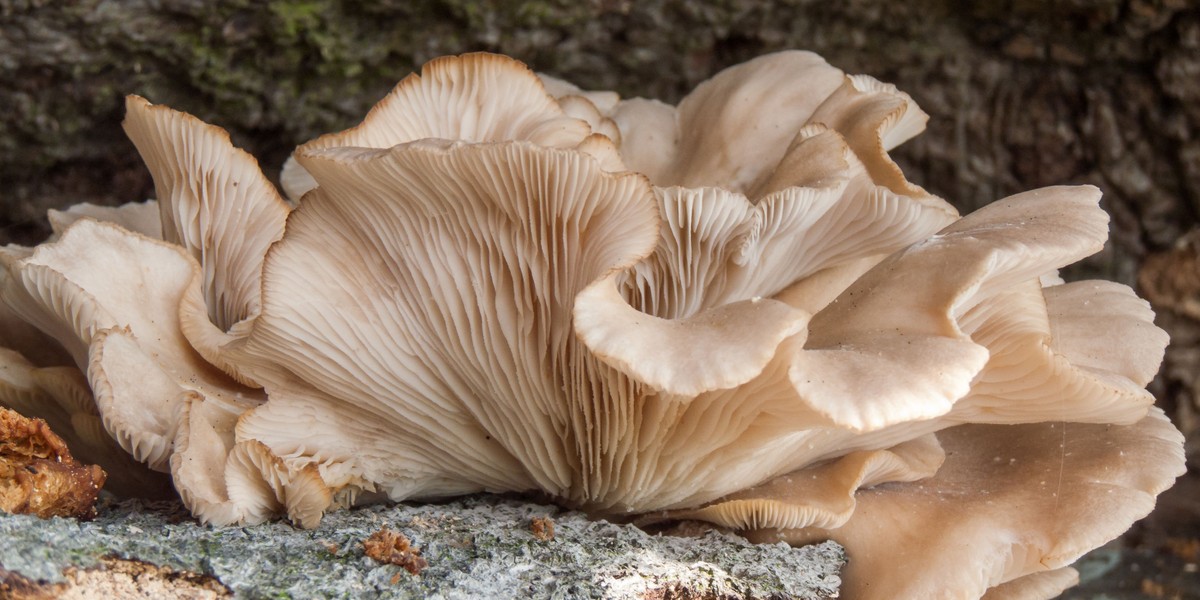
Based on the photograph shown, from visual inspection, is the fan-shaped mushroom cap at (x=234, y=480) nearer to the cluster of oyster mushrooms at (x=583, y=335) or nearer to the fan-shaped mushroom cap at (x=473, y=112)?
the cluster of oyster mushrooms at (x=583, y=335)

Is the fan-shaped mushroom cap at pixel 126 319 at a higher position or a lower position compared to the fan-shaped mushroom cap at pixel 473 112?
lower

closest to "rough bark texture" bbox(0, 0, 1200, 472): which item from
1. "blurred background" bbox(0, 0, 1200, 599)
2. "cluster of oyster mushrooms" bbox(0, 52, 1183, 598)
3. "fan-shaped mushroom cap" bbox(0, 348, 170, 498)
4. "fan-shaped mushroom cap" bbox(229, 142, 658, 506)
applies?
"blurred background" bbox(0, 0, 1200, 599)

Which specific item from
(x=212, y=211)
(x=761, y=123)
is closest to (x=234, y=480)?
(x=212, y=211)

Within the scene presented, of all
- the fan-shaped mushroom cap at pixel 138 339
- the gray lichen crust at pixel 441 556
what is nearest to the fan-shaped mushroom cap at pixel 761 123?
the gray lichen crust at pixel 441 556

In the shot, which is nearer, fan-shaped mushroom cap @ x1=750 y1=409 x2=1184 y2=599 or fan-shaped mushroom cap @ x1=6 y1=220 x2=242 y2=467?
fan-shaped mushroom cap @ x1=6 y1=220 x2=242 y2=467

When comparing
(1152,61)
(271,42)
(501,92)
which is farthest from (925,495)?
(271,42)

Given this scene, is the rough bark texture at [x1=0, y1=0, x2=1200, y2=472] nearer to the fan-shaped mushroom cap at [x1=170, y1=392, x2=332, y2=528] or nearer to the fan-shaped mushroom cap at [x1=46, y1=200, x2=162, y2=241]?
the fan-shaped mushroom cap at [x1=46, y1=200, x2=162, y2=241]

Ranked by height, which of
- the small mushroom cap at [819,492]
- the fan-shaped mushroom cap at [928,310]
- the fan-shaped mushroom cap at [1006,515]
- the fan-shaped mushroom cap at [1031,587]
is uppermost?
the fan-shaped mushroom cap at [928,310]
